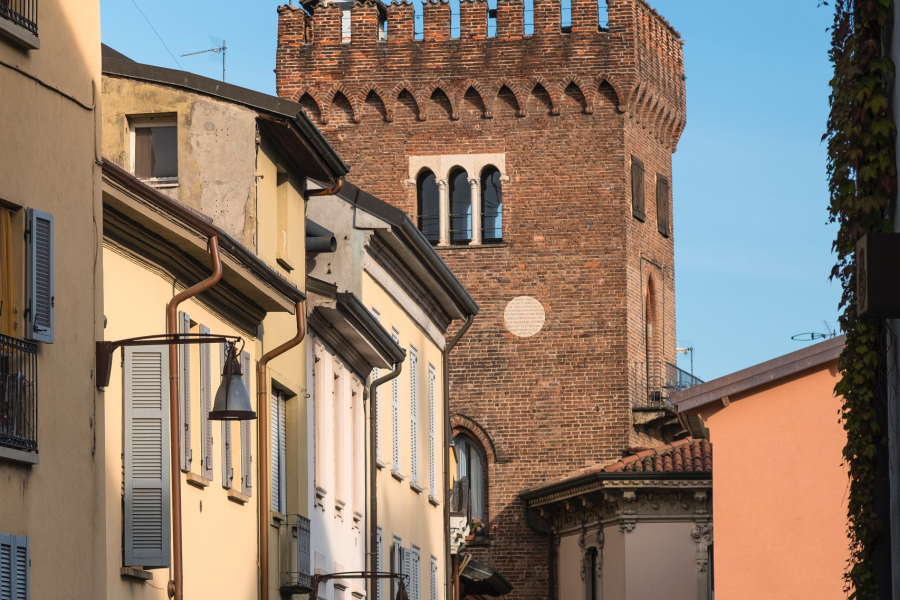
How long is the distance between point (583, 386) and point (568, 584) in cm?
484

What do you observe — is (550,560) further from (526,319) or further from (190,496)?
(190,496)

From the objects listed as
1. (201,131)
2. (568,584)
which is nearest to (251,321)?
(201,131)

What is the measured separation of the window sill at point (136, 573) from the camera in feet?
42.5

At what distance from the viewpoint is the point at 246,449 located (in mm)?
16906

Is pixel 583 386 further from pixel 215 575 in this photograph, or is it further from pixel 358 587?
pixel 215 575

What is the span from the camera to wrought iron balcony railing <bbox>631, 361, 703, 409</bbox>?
4222 centimetres

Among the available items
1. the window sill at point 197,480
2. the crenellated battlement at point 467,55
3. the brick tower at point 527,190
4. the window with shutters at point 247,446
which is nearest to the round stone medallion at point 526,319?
the brick tower at point 527,190

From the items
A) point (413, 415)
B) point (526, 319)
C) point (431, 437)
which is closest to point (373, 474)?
point (413, 415)

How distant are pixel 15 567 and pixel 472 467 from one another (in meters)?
32.6

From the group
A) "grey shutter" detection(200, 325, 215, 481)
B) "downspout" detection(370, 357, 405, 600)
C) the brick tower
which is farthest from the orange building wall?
the brick tower

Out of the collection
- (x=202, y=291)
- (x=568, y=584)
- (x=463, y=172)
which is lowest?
(x=568, y=584)

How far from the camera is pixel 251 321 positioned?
17078 mm

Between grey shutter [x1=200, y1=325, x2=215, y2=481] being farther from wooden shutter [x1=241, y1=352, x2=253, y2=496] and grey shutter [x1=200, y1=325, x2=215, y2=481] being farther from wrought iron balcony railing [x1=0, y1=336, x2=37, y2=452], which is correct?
wrought iron balcony railing [x1=0, y1=336, x2=37, y2=452]

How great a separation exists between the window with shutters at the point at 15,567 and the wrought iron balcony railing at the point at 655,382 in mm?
32226
